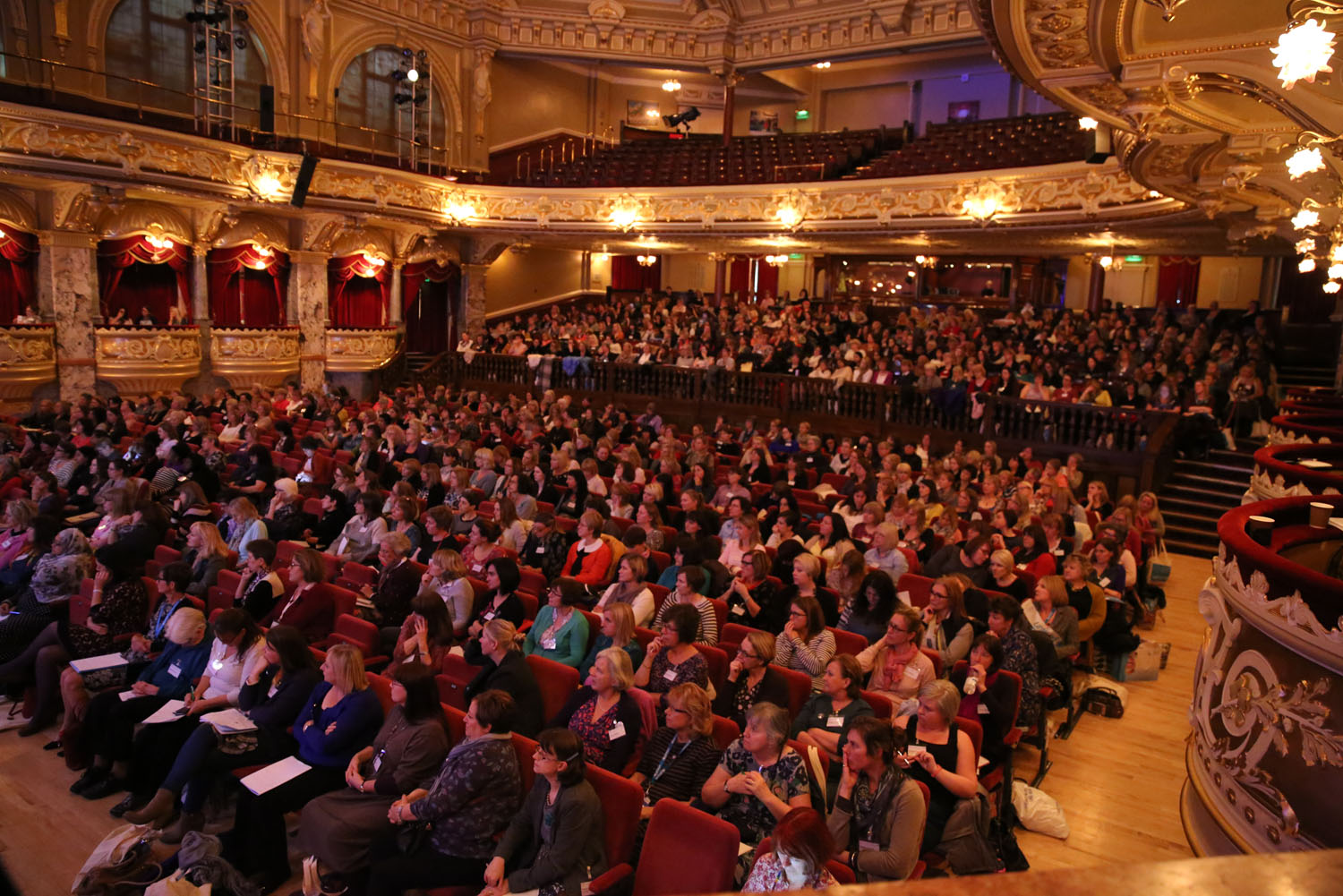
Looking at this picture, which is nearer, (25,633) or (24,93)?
(25,633)

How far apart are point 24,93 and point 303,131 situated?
15.4 ft

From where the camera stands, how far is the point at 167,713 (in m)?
3.97

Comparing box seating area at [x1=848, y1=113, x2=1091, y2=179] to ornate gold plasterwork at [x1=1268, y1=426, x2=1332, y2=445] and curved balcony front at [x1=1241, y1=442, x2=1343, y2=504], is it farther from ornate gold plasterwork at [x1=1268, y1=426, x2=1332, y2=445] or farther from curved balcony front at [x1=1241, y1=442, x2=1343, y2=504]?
curved balcony front at [x1=1241, y1=442, x2=1343, y2=504]

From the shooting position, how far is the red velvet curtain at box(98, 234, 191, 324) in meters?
13.7

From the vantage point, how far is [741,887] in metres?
2.68

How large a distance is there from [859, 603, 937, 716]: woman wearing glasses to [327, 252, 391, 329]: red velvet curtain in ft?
47.9

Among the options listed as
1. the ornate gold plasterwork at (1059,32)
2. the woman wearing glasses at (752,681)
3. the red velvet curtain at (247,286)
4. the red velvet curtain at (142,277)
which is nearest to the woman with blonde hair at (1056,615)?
the woman wearing glasses at (752,681)

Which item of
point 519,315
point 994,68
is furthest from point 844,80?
point 519,315

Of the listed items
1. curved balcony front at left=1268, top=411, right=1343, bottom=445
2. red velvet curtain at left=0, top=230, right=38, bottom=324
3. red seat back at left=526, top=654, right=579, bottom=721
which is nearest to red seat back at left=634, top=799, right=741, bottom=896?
red seat back at left=526, top=654, right=579, bottom=721

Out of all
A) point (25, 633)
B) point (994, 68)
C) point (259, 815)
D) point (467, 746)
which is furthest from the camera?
point (994, 68)

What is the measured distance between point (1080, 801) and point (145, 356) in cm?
1392

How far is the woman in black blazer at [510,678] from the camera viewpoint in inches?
144

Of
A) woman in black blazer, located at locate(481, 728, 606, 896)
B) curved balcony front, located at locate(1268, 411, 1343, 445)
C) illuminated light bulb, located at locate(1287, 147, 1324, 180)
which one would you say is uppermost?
illuminated light bulb, located at locate(1287, 147, 1324, 180)

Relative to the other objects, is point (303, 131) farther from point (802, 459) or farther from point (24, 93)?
point (802, 459)
